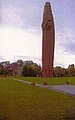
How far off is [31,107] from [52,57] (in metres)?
15.3

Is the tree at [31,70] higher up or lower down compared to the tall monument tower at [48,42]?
lower down

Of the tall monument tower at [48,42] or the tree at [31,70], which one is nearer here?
the tall monument tower at [48,42]

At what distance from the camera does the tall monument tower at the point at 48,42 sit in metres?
20.7

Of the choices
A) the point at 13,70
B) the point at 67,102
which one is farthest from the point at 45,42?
the point at 67,102

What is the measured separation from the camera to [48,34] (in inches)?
840

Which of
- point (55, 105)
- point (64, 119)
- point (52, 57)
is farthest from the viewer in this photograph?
point (52, 57)

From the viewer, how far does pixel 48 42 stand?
21.1 m

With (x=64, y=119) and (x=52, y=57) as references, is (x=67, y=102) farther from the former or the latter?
(x=52, y=57)

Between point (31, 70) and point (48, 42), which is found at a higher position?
point (48, 42)

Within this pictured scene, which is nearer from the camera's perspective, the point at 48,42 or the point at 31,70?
the point at 48,42

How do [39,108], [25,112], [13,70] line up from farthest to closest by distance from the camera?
[13,70] → [39,108] → [25,112]

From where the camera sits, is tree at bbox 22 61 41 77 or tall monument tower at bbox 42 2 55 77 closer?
tall monument tower at bbox 42 2 55 77

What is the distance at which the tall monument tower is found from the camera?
2073cm

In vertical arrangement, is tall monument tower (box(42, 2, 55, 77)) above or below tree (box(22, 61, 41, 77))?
above
